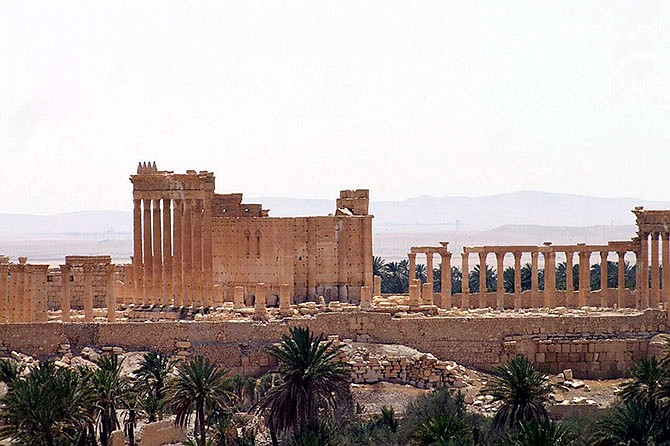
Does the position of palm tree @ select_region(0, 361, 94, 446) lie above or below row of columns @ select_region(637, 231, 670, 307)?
below

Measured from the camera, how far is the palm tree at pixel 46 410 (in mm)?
Answer: 48375

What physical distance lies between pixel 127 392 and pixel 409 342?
51.5ft

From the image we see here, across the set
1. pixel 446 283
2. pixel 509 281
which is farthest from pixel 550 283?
pixel 509 281

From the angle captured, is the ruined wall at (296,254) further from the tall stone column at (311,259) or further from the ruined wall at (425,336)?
the ruined wall at (425,336)

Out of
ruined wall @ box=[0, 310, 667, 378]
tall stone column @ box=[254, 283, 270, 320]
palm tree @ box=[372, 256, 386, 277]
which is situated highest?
palm tree @ box=[372, 256, 386, 277]

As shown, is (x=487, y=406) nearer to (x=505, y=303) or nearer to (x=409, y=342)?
(x=409, y=342)

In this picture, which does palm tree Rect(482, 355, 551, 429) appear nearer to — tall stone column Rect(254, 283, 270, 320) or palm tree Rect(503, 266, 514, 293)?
tall stone column Rect(254, 283, 270, 320)

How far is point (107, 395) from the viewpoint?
1994 inches

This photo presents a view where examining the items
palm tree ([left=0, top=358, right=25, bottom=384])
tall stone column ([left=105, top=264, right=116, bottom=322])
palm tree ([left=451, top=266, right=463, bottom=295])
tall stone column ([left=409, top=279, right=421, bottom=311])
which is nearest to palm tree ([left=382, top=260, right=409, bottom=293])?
palm tree ([left=451, top=266, right=463, bottom=295])

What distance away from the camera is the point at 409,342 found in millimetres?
63938

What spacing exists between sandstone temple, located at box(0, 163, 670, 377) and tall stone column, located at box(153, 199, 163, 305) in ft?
0.14

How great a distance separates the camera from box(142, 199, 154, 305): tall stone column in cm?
6906

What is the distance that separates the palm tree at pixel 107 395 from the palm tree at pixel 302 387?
4.83 meters

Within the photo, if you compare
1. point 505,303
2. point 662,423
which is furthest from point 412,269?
point 662,423
